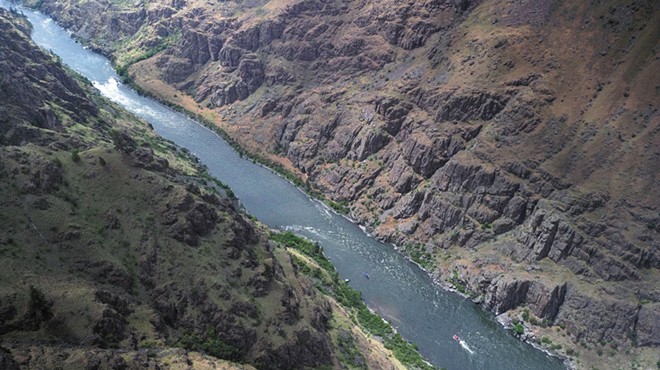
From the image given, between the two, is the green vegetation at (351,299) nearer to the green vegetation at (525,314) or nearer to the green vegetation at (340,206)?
the green vegetation at (340,206)

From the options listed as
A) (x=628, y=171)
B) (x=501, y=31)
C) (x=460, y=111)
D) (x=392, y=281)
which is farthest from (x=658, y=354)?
(x=501, y=31)

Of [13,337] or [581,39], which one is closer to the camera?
[13,337]

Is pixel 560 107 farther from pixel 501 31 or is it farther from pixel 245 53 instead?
pixel 245 53

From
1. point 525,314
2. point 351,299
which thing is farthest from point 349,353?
point 525,314

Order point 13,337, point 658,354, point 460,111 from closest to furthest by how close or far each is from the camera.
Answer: point 13,337 → point 658,354 → point 460,111

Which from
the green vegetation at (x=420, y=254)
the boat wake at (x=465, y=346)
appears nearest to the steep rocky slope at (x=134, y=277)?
the boat wake at (x=465, y=346)

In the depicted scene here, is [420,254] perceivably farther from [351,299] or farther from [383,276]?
[351,299]

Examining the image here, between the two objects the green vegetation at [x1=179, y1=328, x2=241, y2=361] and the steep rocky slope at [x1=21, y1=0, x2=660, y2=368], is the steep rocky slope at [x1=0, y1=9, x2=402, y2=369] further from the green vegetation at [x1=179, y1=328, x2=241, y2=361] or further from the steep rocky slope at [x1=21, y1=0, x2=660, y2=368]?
the steep rocky slope at [x1=21, y1=0, x2=660, y2=368]

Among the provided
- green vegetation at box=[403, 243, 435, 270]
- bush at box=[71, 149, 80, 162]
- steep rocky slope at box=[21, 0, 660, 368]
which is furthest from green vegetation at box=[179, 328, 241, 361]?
green vegetation at box=[403, 243, 435, 270]
